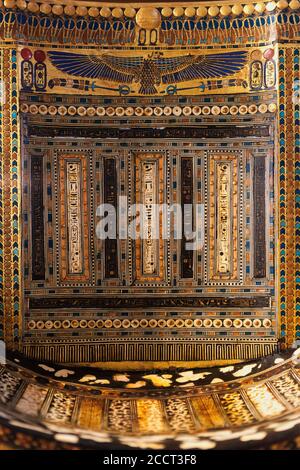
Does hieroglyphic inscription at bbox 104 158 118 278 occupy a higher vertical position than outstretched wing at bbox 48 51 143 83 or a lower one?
lower

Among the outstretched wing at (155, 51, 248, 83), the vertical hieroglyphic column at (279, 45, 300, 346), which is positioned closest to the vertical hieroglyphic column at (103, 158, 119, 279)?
the outstretched wing at (155, 51, 248, 83)

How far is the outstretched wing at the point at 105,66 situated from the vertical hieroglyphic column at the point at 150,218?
690 millimetres

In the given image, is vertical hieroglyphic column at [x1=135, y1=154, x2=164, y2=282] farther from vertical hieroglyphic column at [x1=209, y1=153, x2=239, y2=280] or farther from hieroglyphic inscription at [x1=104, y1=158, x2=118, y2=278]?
vertical hieroglyphic column at [x1=209, y1=153, x2=239, y2=280]

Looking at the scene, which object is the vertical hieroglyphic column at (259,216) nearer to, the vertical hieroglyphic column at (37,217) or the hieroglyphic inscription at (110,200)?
the hieroglyphic inscription at (110,200)

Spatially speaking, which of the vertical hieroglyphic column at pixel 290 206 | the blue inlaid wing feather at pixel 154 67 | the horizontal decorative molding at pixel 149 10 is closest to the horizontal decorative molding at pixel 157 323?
the vertical hieroglyphic column at pixel 290 206

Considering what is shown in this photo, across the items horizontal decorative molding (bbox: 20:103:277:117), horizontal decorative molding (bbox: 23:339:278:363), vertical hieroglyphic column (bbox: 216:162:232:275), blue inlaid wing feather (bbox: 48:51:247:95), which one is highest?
blue inlaid wing feather (bbox: 48:51:247:95)

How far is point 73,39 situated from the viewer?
4500 mm

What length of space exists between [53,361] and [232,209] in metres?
1.93

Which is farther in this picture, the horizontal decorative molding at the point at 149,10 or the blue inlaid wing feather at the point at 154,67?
the blue inlaid wing feather at the point at 154,67

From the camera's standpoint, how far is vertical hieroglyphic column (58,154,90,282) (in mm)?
4516

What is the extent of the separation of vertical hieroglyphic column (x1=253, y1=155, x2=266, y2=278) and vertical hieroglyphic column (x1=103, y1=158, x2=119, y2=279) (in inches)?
45.3

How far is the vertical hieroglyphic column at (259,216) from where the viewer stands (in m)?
4.50

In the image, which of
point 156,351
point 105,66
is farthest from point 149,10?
point 156,351
